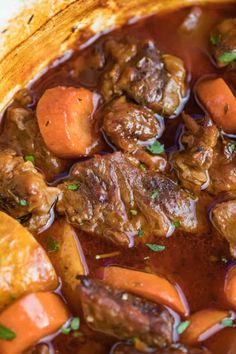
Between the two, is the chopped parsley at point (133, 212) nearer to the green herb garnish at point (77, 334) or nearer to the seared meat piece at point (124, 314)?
the seared meat piece at point (124, 314)

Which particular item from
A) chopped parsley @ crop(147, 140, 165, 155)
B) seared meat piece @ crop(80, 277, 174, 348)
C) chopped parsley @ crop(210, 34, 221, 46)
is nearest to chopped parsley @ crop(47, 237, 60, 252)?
seared meat piece @ crop(80, 277, 174, 348)

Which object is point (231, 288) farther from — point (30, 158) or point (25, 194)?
point (30, 158)

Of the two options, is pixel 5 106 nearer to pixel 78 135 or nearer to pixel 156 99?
pixel 78 135

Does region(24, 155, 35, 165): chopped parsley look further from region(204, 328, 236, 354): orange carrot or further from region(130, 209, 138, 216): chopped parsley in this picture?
region(204, 328, 236, 354): orange carrot

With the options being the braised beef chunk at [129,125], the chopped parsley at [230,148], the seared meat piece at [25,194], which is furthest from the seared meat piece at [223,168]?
the seared meat piece at [25,194]

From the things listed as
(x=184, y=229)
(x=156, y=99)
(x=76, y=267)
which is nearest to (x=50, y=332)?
(x=76, y=267)

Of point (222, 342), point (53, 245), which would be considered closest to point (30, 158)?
point (53, 245)
